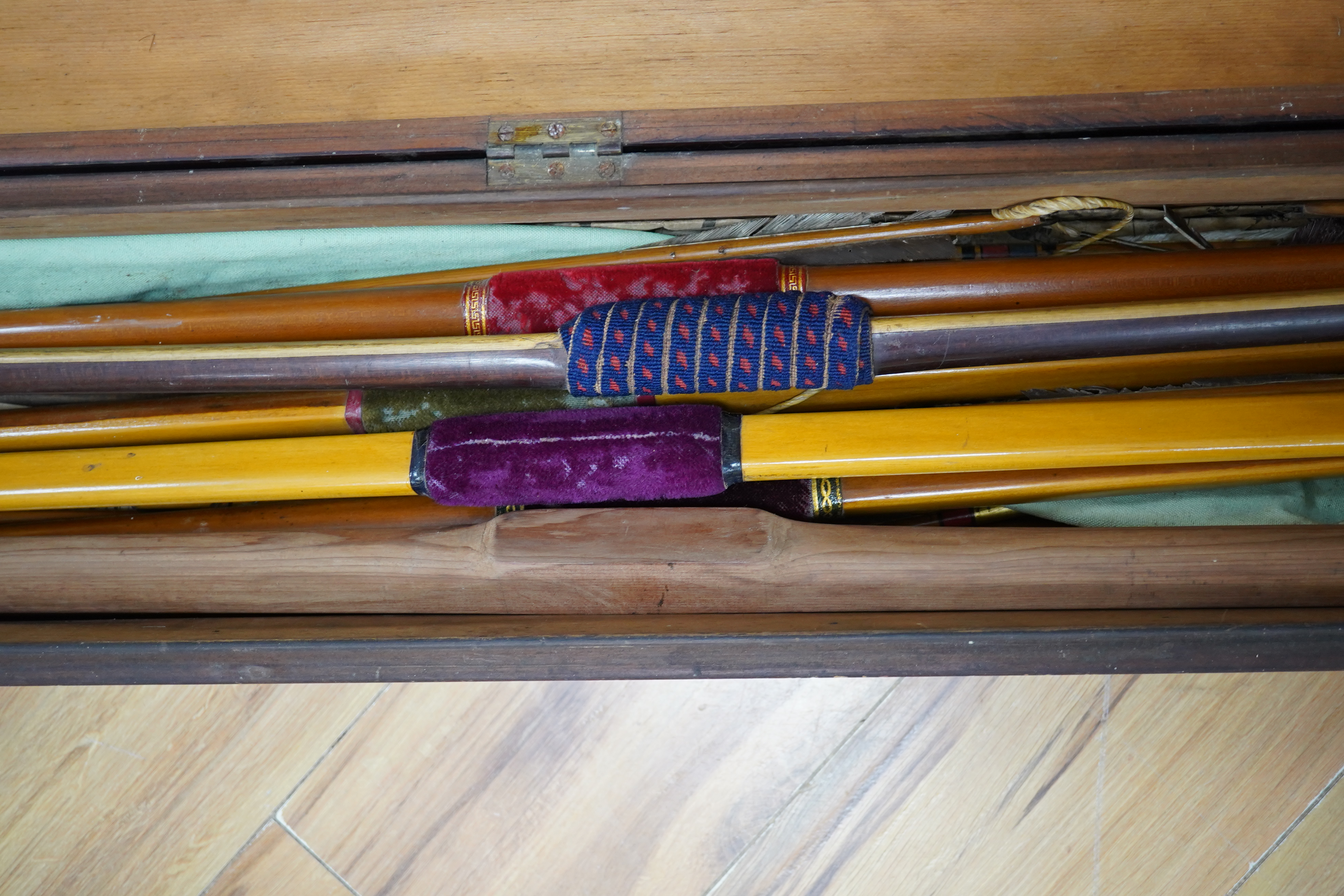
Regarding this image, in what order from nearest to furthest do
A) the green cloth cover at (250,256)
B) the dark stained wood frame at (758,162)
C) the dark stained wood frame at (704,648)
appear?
the dark stained wood frame at (704,648)
the dark stained wood frame at (758,162)
the green cloth cover at (250,256)

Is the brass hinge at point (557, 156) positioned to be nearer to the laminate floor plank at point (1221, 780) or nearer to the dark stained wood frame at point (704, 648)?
the dark stained wood frame at point (704, 648)

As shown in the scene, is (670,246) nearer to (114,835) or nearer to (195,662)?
(195,662)

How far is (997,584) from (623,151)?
506 millimetres

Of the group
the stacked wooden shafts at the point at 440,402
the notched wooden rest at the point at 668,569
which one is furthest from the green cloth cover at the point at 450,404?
the notched wooden rest at the point at 668,569

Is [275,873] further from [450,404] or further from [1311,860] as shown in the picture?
[1311,860]

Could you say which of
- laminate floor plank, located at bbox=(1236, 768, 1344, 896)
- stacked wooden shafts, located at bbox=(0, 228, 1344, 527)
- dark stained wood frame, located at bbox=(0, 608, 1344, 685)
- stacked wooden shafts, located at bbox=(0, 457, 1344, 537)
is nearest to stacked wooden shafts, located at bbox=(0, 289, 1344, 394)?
stacked wooden shafts, located at bbox=(0, 228, 1344, 527)

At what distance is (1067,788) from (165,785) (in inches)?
31.6

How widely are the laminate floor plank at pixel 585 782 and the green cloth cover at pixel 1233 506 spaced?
294 millimetres

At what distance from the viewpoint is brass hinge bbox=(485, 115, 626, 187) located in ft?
2.50

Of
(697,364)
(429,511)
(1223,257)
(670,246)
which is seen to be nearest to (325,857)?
(429,511)

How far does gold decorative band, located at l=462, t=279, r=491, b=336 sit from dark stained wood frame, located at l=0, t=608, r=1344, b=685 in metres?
0.29

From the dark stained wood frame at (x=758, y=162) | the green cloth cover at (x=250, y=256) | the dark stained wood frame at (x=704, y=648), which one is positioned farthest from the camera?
the green cloth cover at (x=250, y=256)

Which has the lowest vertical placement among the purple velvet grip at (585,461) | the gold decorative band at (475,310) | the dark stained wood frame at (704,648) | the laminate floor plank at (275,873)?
Answer: the laminate floor plank at (275,873)

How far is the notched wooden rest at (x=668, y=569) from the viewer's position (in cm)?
71
